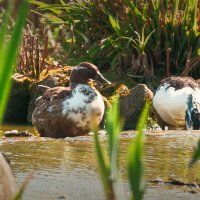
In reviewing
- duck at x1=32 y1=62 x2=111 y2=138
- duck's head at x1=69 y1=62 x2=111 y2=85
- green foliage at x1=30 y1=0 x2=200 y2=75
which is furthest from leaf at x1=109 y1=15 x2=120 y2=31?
duck at x1=32 y1=62 x2=111 y2=138

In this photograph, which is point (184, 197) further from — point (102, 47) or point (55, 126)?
point (102, 47)

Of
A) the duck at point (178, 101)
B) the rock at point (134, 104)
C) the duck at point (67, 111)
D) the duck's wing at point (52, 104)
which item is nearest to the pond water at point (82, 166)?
the duck at point (67, 111)

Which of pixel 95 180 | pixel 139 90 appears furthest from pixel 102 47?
pixel 95 180

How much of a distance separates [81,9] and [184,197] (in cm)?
801

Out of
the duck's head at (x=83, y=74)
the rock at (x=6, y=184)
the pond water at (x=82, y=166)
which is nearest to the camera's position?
the rock at (x=6, y=184)

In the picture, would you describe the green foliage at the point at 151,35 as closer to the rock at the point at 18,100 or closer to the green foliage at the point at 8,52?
the rock at the point at 18,100

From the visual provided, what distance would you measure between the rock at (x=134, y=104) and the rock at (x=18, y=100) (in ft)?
4.88

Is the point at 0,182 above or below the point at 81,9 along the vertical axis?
below

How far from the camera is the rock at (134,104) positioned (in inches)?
378

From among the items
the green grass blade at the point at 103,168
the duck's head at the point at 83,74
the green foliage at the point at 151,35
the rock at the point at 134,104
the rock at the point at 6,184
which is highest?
the green foliage at the point at 151,35

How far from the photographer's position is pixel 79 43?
12.0 metres

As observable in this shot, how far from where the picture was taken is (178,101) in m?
8.83

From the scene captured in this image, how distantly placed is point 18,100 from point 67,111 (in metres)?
3.07

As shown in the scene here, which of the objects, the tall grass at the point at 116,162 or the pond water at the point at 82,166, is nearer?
the tall grass at the point at 116,162
